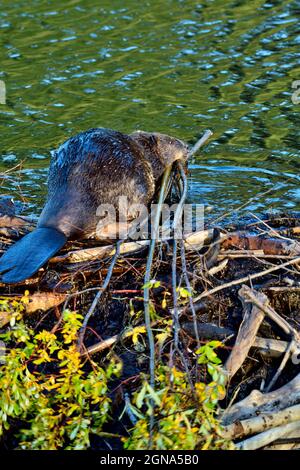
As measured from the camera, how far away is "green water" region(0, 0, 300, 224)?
6676mm

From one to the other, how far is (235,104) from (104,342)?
14.9 feet

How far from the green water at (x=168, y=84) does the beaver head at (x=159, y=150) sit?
0.33m

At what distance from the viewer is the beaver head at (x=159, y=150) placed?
5926 millimetres

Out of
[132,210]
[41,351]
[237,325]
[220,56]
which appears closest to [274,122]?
[220,56]

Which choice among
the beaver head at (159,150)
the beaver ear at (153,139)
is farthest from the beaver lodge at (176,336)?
the beaver ear at (153,139)

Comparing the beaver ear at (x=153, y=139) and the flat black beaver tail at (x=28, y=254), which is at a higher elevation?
the flat black beaver tail at (x=28, y=254)

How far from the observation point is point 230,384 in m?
3.85

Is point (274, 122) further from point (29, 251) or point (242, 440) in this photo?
point (242, 440)

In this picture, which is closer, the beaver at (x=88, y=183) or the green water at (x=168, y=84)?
the beaver at (x=88, y=183)

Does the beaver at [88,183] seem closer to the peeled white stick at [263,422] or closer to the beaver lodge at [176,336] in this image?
the beaver lodge at [176,336]

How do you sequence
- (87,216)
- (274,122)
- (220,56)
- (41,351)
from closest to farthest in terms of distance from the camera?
(41,351) → (87,216) → (274,122) → (220,56)

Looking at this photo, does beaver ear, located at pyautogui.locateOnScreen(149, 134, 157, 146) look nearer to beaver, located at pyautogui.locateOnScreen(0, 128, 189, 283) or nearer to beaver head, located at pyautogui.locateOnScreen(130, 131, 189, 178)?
beaver head, located at pyautogui.locateOnScreen(130, 131, 189, 178)

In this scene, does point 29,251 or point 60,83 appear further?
point 60,83

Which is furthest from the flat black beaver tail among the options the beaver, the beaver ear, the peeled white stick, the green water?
Result: the beaver ear
